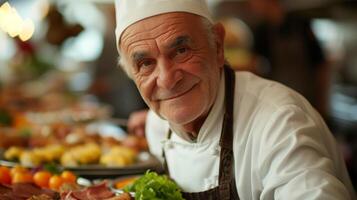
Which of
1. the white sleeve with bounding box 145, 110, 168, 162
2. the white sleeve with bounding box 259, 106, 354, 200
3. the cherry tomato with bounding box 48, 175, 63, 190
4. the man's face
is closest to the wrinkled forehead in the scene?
the man's face

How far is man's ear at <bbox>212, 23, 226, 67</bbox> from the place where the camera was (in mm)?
1951

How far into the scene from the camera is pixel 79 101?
5676mm

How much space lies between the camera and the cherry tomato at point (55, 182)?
209 cm

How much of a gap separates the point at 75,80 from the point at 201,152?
18.3 ft

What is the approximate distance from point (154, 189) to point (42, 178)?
61 centimetres

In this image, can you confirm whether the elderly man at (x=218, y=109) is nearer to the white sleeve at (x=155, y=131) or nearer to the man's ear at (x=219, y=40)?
the man's ear at (x=219, y=40)

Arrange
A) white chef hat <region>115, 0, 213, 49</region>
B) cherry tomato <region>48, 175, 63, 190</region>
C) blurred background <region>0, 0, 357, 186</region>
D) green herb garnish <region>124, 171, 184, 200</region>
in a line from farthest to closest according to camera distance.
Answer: blurred background <region>0, 0, 357, 186</region>
cherry tomato <region>48, 175, 63, 190</region>
white chef hat <region>115, 0, 213, 49</region>
green herb garnish <region>124, 171, 184, 200</region>

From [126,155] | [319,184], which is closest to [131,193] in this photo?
[319,184]

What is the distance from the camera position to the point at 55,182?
2.11 m

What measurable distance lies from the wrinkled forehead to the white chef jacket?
28 centimetres

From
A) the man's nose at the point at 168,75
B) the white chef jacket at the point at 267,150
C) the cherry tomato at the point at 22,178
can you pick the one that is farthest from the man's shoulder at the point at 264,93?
the cherry tomato at the point at 22,178

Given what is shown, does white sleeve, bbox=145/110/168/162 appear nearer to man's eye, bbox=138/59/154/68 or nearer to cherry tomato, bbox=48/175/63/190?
cherry tomato, bbox=48/175/63/190

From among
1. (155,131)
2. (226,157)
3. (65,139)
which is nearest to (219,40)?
(226,157)

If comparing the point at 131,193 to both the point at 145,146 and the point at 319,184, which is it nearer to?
the point at 319,184
